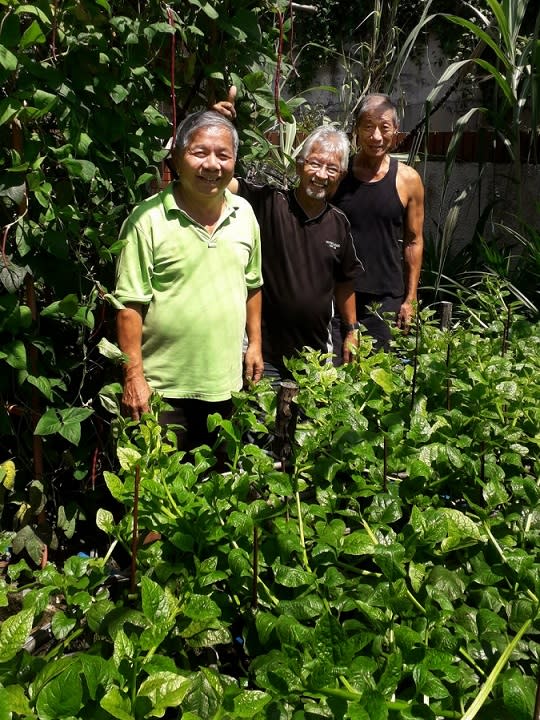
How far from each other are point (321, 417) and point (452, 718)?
2.10 ft

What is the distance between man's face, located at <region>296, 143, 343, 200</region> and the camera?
8.64 ft

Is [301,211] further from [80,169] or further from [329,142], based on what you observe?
[80,169]

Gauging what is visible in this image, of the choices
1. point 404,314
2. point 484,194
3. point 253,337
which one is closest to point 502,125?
point 404,314

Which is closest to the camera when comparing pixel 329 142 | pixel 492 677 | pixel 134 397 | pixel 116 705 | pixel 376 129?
pixel 116 705

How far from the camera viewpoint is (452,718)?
37.7 inches

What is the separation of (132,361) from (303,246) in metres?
0.93

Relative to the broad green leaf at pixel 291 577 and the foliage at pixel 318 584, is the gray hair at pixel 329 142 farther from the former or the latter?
the broad green leaf at pixel 291 577

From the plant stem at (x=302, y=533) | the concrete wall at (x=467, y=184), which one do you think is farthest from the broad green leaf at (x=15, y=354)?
the concrete wall at (x=467, y=184)

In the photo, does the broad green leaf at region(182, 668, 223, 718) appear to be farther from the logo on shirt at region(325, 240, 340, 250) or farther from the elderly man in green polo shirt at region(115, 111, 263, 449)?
the logo on shirt at region(325, 240, 340, 250)

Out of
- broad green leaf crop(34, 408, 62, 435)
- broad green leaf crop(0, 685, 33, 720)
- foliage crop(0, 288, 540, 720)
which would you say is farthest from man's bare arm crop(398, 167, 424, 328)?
broad green leaf crop(0, 685, 33, 720)

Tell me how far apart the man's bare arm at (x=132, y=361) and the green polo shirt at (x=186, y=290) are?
0.04 meters

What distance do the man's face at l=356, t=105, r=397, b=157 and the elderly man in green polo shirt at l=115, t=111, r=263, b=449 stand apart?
2.99 ft

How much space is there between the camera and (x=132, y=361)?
2025mm

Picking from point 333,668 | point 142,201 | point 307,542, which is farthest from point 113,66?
point 333,668
